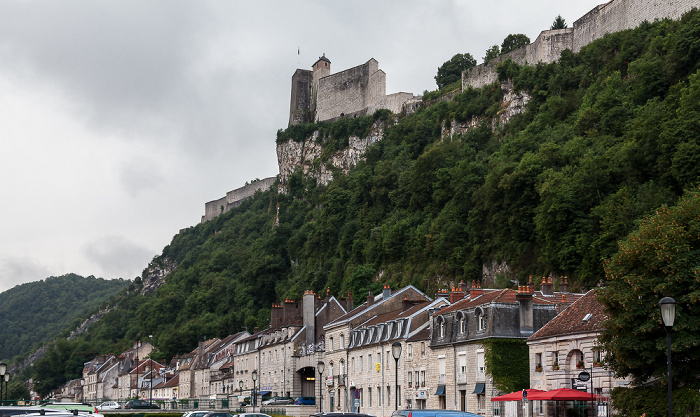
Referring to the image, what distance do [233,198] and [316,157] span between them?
47.2 meters

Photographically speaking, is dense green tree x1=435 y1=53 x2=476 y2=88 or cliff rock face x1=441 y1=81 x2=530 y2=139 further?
dense green tree x1=435 y1=53 x2=476 y2=88

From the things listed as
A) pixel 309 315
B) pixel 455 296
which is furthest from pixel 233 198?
pixel 455 296

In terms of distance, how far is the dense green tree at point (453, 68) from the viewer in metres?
121

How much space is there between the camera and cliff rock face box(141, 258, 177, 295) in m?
171

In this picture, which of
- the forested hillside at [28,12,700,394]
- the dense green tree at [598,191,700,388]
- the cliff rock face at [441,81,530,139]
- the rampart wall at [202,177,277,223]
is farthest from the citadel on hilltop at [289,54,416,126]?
the dense green tree at [598,191,700,388]

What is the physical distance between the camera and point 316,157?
125 metres

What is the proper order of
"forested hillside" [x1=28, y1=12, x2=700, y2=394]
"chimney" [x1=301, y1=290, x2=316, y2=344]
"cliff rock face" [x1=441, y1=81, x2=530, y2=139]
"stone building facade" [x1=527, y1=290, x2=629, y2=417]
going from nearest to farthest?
"stone building facade" [x1=527, y1=290, x2=629, y2=417], "forested hillside" [x1=28, y1=12, x2=700, y2=394], "chimney" [x1=301, y1=290, x2=316, y2=344], "cliff rock face" [x1=441, y1=81, x2=530, y2=139]

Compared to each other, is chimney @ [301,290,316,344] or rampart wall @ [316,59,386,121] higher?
rampart wall @ [316,59,386,121]

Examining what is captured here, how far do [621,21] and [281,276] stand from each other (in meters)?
53.4

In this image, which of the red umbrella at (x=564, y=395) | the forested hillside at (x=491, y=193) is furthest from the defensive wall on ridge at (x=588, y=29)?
the red umbrella at (x=564, y=395)

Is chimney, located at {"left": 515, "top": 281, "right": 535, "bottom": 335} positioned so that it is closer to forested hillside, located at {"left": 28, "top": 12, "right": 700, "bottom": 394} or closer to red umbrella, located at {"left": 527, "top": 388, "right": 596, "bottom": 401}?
red umbrella, located at {"left": 527, "top": 388, "right": 596, "bottom": 401}

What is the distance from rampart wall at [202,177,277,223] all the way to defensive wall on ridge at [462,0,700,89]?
69.8m

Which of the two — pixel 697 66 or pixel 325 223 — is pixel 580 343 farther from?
pixel 325 223

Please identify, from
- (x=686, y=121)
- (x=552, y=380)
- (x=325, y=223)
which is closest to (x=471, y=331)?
(x=552, y=380)
